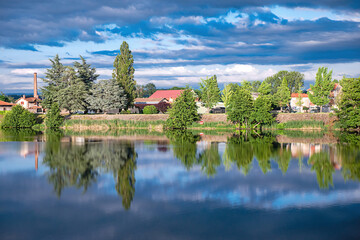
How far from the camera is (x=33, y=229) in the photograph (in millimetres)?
13000

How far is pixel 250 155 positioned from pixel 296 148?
7.08 meters

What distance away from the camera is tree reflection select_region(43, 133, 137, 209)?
1953 cm

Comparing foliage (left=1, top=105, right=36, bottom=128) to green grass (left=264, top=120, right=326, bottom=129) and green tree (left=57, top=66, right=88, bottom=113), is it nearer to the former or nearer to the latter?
green tree (left=57, top=66, right=88, bottom=113)

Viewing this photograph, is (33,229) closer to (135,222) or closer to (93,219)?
(93,219)

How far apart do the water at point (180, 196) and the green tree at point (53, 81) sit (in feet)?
165

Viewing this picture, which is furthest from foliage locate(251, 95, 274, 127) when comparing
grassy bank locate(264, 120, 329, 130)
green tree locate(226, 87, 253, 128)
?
grassy bank locate(264, 120, 329, 130)

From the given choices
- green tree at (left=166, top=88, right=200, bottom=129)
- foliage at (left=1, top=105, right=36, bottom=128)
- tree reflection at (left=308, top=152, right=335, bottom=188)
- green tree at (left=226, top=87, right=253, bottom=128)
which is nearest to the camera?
tree reflection at (left=308, top=152, right=335, bottom=188)

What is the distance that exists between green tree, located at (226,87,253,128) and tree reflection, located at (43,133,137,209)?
29.9 metres

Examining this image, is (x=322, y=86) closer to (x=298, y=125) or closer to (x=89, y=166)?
(x=298, y=125)

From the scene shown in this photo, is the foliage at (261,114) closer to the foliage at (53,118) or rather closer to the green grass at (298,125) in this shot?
the green grass at (298,125)

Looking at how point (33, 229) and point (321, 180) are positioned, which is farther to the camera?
point (321, 180)

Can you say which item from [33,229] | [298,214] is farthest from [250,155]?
[33,229]

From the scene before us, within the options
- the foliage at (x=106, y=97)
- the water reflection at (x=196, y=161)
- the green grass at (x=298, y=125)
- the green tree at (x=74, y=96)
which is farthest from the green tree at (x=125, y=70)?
the water reflection at (x=196, y=161)

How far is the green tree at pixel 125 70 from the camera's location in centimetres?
7875
